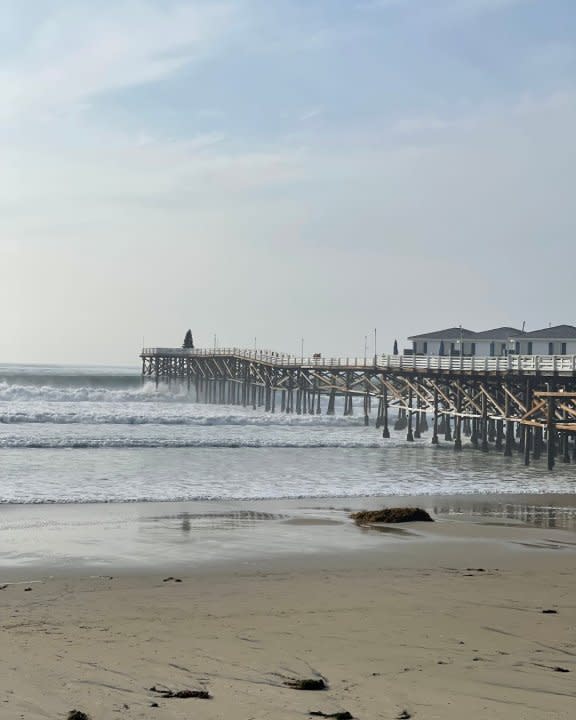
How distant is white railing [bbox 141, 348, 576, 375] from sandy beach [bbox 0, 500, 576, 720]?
76.8ft

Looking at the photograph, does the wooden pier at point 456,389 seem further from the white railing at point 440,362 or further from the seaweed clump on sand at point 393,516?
the seaweed clump on sand at point 393,516

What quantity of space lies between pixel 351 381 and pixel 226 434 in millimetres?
14204

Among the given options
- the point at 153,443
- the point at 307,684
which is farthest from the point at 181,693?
the point at 153,443

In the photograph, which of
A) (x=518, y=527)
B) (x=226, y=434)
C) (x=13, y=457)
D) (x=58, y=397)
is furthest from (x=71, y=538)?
(x=58, y=397)

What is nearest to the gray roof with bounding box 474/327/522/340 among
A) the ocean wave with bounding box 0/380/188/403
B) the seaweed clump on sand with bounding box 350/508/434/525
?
the ocean wave with bounding box 0/380/188/403

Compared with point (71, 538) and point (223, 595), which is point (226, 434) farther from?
point (223, 595)

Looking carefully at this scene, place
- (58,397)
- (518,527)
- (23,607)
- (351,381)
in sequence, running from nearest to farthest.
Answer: (23,607), (518,527), (351,381), (58,397)

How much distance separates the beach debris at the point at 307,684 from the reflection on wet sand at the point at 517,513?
11667 mm

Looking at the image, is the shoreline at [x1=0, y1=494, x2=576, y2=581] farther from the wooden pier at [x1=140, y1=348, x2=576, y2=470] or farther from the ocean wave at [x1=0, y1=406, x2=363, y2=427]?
the ocean wave at [x1=0, y1=406, x2=363, y2=427]

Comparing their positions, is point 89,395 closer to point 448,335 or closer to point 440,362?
point 448,335

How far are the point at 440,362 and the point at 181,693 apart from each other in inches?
1549

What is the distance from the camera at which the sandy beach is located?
7.39 metres

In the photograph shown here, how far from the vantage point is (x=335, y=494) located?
23875 millimetres

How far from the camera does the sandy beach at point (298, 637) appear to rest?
7.39 meters
